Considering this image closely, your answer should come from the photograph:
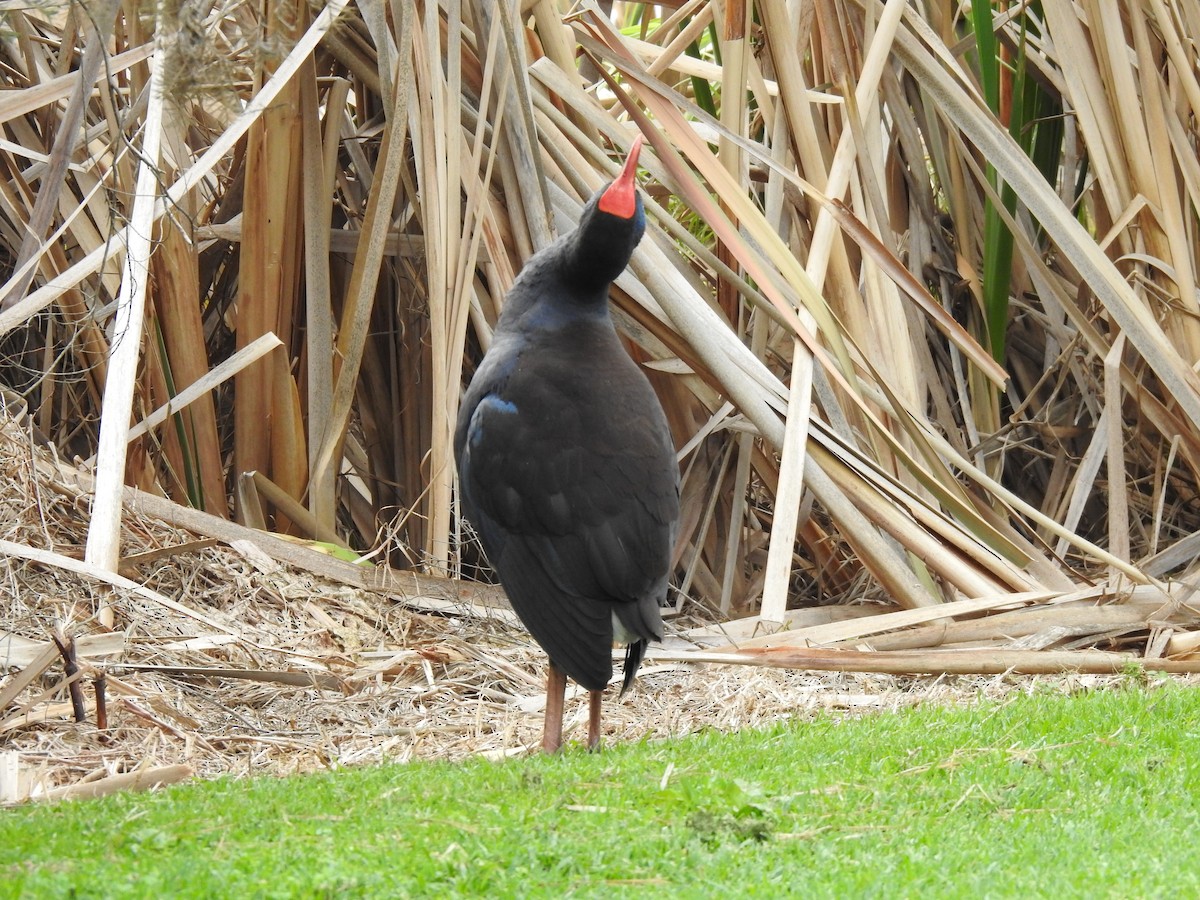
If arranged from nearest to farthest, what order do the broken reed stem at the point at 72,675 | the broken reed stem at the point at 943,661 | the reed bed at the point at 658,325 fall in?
the broken reed stem at the point at 72,675 → the broken reed stem at the point at 943,661 → the reed bed at the point at 658,325

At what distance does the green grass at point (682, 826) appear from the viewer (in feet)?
7.55

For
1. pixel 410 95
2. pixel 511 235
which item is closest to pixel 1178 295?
Result: pixel 511 235

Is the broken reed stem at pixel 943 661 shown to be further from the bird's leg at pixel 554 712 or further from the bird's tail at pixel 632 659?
the bird's leg at pixel 554 712

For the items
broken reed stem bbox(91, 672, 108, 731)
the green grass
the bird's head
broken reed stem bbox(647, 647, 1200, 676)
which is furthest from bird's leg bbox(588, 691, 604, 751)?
broken reed stem bbox(91, 672, 108, 731)

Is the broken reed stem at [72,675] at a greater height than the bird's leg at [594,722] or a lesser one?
greater

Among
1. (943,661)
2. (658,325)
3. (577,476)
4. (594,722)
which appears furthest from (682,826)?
(658,325)

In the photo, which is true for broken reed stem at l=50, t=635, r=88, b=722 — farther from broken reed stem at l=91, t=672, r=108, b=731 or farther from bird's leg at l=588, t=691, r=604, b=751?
bird's leg at l=588, t=691, r=604, b=751

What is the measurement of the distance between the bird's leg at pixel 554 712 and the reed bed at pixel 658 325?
0.62m

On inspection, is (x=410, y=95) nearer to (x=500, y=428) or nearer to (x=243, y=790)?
(x=500, y=428)

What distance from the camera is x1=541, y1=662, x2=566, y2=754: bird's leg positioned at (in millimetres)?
3600

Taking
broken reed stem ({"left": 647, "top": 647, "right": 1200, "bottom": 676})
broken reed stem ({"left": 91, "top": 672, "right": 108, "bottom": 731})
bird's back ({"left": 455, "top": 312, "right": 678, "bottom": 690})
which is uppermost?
bird's back ({"left": 455, "top": 312, "right": 678, "bottom": 690})

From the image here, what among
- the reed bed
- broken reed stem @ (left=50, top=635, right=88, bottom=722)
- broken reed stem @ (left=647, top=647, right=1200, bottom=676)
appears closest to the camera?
broken reed stem @ (left=50, top=635, right=88, bottom=722)

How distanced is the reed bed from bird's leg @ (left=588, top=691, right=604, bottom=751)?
0.56 m

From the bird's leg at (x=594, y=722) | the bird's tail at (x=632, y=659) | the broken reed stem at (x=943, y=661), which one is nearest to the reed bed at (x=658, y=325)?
the broken reed stem at (x=943, y=661)
